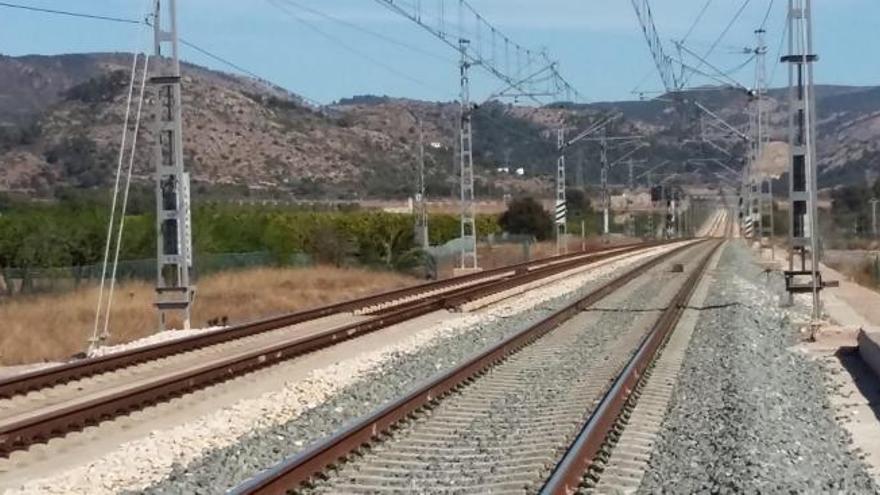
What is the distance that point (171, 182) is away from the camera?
29.2m

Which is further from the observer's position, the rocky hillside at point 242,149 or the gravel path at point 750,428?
the rocky hillside at point 242,149

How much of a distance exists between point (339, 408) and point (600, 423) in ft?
13.2

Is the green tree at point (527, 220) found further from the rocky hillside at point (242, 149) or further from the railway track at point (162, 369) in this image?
the railway track at point (162, 369)

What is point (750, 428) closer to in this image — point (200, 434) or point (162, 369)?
point (200, 434)


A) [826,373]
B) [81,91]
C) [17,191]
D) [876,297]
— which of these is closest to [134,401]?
[826,373]

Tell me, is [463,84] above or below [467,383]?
above

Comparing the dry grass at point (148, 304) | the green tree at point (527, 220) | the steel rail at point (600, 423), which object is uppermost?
the green tree at point (527, 220)

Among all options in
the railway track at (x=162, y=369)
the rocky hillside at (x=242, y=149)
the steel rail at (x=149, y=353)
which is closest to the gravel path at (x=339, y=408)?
the railway track at (x=162, y=369)

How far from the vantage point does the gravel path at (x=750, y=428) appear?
12.1 metres

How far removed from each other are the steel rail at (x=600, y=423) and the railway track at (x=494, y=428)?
0.07 feet

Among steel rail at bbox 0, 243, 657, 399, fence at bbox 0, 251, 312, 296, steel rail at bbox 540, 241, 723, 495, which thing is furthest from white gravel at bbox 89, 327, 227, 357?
fence at bbox 0, 251, 312, 296

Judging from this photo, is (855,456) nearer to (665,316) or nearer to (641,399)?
(641,399)

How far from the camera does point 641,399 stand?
60.4 ft

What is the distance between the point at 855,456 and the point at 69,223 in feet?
156
